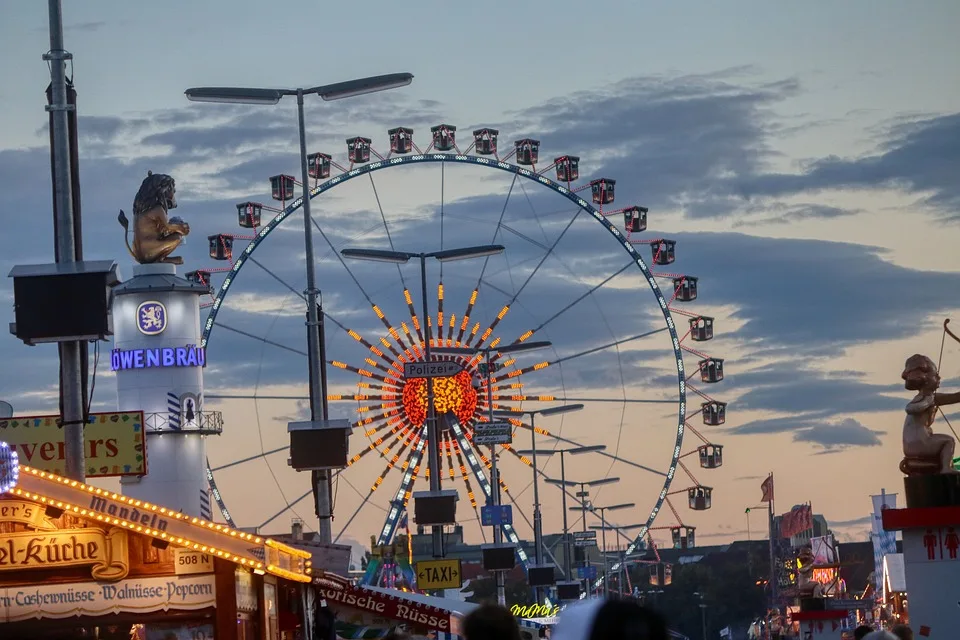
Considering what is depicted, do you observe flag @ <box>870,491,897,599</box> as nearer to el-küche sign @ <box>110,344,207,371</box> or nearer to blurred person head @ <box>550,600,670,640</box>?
el-küche sign @ <box>110,344,207,371</box>

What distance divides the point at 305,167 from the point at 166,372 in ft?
143

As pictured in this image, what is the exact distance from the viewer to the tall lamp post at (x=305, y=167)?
35.5 meters

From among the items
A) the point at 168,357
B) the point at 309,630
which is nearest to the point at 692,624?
the point at 168,357

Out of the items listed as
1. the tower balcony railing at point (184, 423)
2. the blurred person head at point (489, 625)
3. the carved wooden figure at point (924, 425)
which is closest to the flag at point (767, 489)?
the tower balcony railing at point (184, 423)

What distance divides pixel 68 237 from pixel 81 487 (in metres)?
2.57

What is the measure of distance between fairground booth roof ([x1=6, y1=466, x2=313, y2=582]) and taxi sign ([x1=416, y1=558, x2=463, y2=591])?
21.3m

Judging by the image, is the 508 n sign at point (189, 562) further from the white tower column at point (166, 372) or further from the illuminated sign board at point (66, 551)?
the white tower column at point (166, 372)

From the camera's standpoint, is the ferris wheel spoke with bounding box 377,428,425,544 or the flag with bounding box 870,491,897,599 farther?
the flag with bounding box 870,491,897,599

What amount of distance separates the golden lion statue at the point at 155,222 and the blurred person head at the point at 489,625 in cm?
7389

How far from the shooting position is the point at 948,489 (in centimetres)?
1903

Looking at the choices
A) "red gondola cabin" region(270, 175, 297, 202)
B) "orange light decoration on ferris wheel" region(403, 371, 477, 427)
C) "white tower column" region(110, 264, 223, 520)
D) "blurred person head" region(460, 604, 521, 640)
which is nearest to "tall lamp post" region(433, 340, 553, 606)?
"orange light decoration on ferris wheel" region(403, 371, 477, 427)

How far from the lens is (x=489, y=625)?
6410 mm

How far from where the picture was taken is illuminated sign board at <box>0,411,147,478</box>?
134 feet

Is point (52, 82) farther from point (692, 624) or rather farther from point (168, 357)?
point (692, 624)
